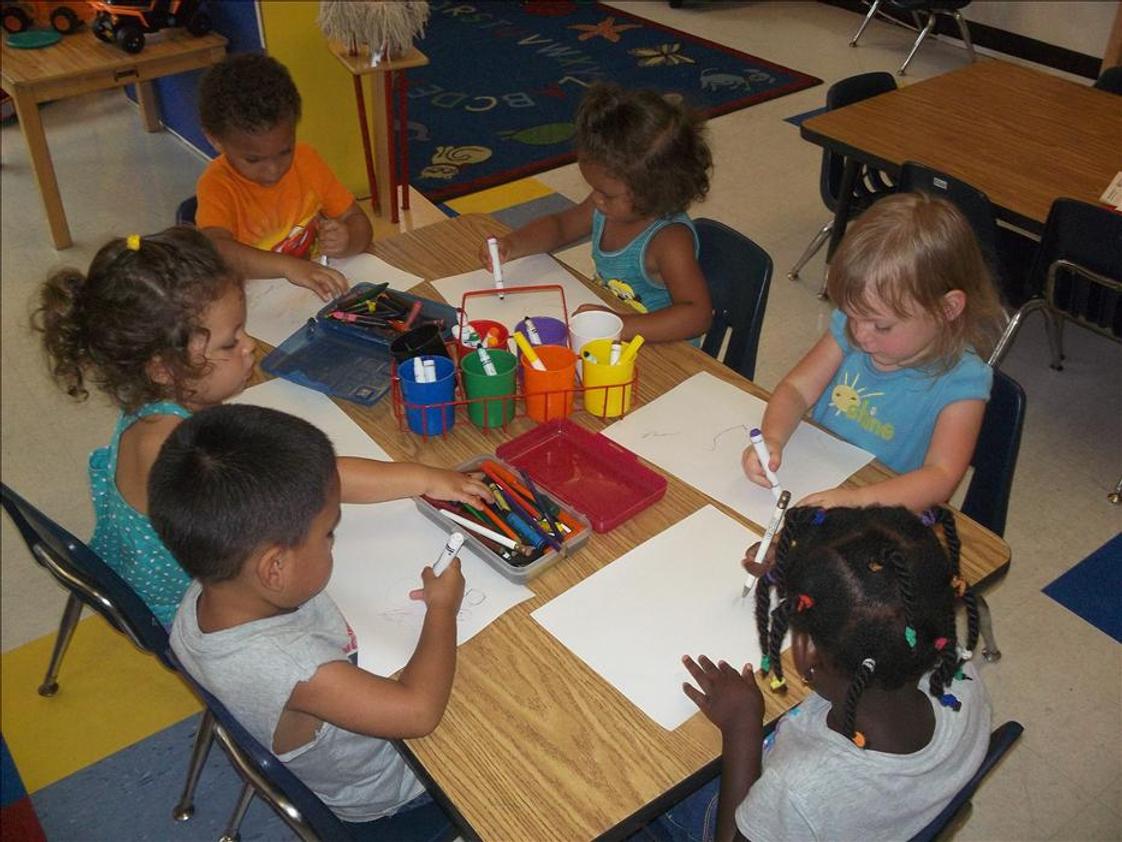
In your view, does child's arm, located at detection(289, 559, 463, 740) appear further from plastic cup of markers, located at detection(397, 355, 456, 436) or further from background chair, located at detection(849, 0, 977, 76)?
background chair, located at detection(849, 0, 977, 76)

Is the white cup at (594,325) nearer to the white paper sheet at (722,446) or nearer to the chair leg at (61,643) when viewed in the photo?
the white paper sheet at (722,446)

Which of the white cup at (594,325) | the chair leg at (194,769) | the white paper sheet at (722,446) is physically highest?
the white cup at (594,325)

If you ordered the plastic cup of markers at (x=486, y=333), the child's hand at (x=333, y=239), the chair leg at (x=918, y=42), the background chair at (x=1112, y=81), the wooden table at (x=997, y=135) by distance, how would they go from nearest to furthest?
the plastic cup of markers at (x=486, y=333)
the child's hand at (x=333, y=239)
the wooden table at (x=997, y=135)
the background chair at (x=1112, y=81)
the chair leg at (x=918, y=42)

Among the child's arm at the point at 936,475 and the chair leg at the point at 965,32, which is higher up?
the child's arm at the point at 936,475

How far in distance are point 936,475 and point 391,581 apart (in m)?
0.81

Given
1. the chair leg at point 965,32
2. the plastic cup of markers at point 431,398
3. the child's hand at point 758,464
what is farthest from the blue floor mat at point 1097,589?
the chair leg at point 965,32

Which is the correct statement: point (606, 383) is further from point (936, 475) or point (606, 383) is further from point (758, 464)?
point (936, 475)

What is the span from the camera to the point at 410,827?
1.36 meters

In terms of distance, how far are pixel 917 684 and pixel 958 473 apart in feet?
1.64

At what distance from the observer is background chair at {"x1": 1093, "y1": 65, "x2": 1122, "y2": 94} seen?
10.7 ft

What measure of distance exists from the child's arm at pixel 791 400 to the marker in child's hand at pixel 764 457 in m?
0.02

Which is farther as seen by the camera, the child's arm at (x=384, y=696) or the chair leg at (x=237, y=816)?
the chair leg at (x=237, y=816)

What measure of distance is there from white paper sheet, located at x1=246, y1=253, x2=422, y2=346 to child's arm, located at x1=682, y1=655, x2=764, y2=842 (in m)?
1.03

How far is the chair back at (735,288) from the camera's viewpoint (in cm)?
192
